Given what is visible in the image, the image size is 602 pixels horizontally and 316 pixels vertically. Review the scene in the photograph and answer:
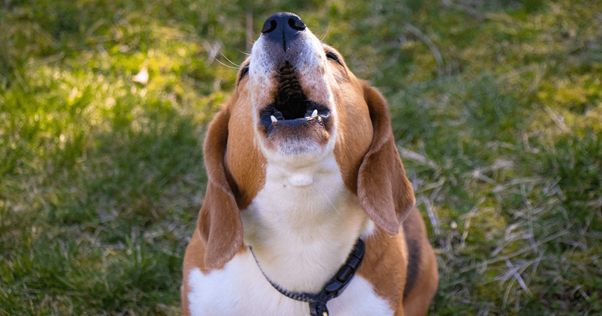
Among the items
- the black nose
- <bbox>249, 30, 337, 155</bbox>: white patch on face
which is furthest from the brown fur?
the black nose

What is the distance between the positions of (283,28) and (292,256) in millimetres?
1157

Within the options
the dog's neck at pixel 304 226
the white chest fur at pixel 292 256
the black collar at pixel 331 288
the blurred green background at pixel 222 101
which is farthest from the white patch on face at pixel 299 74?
the blurred green background at pixel 222 101

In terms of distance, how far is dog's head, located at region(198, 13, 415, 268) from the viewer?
2.24m

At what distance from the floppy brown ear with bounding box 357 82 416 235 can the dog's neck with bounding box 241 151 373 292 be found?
0.43 ft

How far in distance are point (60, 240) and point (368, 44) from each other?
393cm

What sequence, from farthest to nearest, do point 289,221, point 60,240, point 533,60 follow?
1. point 533,60
2. point 60,240
3. point 289,221

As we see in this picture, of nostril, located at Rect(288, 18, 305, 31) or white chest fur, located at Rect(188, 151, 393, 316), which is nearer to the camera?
nostril, located at Rect(288, 18, 305, 31)

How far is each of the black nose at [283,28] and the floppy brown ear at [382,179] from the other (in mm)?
732

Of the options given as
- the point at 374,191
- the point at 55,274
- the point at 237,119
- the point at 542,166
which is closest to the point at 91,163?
the point at 55,274

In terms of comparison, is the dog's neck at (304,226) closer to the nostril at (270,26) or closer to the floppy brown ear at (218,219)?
the floppy brown ear at (218,219)

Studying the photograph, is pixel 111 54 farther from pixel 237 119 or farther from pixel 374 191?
pixel 374 191

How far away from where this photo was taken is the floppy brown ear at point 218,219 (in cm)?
243

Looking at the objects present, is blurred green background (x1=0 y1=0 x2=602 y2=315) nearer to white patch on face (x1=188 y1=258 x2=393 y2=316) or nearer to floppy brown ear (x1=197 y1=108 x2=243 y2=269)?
white patch on face (x1=188 y1=258 x2=393 y2=316)

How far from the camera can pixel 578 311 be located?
3350 mm
